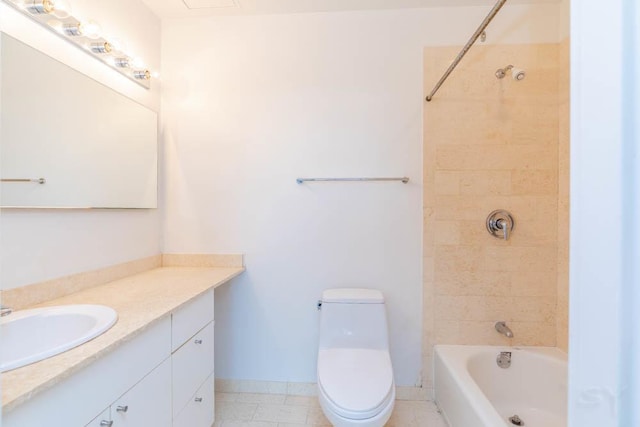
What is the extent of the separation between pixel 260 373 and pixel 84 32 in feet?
7.03

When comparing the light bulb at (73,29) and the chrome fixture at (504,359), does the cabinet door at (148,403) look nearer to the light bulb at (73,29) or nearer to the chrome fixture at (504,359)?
the light bulb at (73,29)

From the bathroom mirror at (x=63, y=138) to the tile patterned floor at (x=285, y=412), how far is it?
1380 mm

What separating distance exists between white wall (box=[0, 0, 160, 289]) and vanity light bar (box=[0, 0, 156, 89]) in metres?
0.03

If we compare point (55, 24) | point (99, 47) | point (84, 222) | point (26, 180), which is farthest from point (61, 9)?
point (84, 222)

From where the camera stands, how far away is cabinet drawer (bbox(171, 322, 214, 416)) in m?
1.23

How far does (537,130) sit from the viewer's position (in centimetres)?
180

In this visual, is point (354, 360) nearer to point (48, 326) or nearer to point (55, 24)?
point (48, 326)

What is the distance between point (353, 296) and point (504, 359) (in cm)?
103

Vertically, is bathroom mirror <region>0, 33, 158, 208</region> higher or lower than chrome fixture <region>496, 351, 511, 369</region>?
higher

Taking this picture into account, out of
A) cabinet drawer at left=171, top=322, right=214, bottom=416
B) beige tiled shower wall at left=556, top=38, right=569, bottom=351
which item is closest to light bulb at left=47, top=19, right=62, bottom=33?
cabinet drawer at left=171, top=322, right=214, bottom=416

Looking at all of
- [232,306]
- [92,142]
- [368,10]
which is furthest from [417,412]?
[368,10]

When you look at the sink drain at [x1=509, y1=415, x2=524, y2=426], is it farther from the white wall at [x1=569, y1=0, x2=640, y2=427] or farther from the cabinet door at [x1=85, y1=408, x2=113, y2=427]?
the cabinet door at [x1=85, y1=408, x2=113, y2=427]

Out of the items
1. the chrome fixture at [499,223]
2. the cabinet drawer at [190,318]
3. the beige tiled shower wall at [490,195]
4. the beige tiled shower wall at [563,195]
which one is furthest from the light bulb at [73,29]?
the beige tiled shower wall at [563,195]

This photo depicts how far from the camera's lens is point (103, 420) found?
858 millimetres
